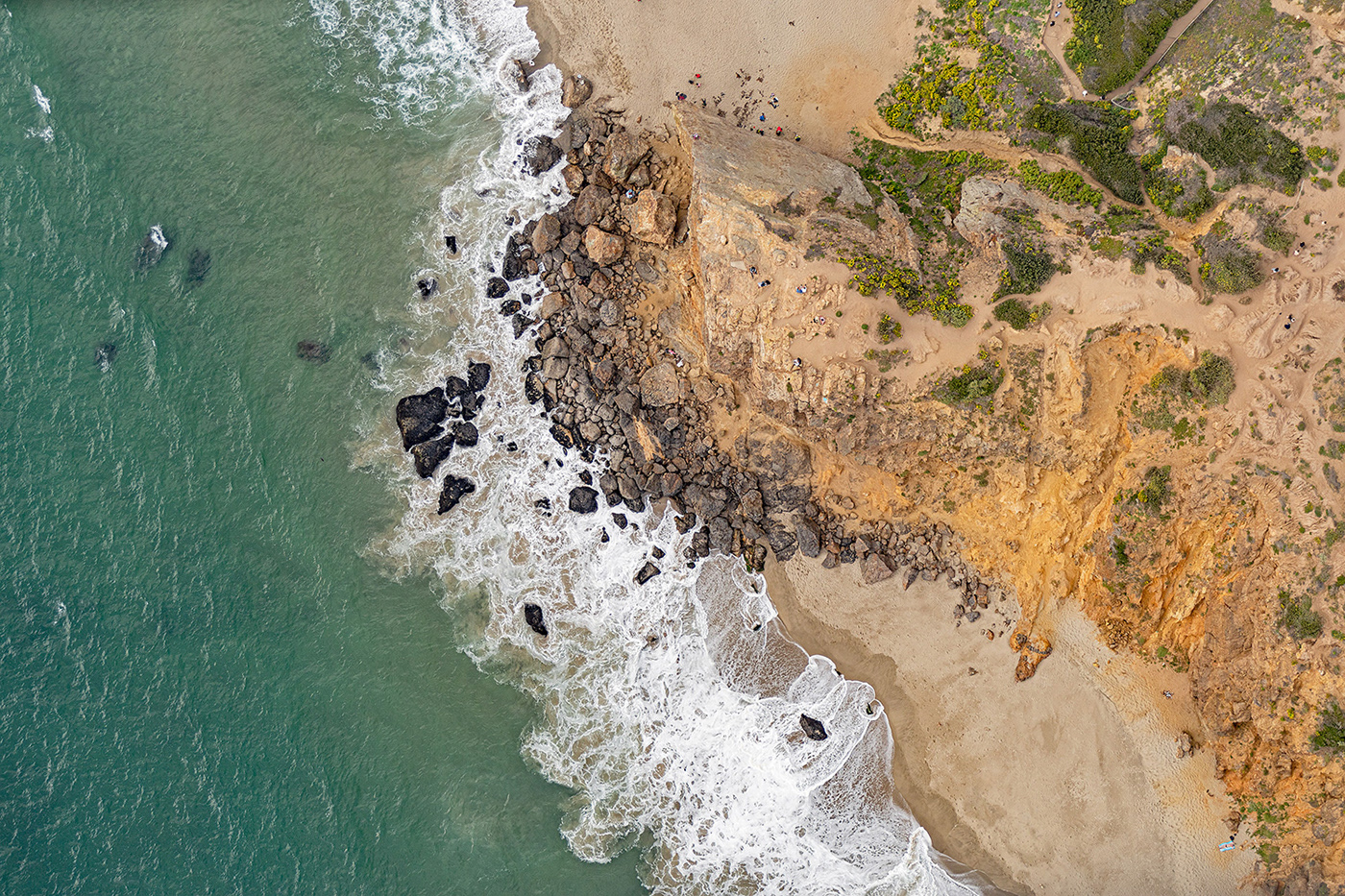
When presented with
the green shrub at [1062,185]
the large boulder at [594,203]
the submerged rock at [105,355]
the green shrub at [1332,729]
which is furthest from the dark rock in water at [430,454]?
the green shrub at [1332,729]

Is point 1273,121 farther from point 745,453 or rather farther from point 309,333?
point 309,333

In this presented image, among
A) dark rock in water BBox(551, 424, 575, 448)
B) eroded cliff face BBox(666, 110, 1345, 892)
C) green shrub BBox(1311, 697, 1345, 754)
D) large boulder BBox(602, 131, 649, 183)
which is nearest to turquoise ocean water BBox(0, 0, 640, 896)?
large boulder BBox(602, 131, 649, 183)

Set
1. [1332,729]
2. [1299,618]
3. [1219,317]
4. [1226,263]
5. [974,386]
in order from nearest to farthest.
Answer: [1332,729] < [1299,618] < [1219,317] < [1226,263] < [974,386]

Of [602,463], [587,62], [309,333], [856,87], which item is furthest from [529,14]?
[602,463]

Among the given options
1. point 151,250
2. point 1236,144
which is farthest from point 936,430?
point 151,250

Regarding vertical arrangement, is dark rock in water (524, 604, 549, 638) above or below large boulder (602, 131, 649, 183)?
below

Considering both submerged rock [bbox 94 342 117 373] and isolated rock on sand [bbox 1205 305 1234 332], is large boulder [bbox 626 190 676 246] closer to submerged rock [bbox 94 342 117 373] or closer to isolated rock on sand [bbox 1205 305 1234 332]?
isolated rock on sand [bbox 1205 305 1234 332]

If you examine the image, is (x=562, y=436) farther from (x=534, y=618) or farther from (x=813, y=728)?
(x=813, y=728)
